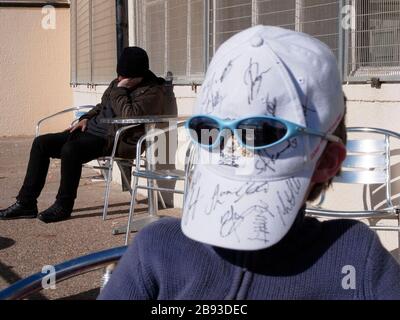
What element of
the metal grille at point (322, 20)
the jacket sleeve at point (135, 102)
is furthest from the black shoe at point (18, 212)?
the metal grille at point (322, 20)

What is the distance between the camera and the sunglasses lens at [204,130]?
4.88ft

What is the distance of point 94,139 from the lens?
6.31m

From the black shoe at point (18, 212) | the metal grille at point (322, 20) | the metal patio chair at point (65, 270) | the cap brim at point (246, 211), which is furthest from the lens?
the black shoe at point (18, 212)

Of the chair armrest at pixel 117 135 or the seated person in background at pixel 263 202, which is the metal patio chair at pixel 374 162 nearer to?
the chair armrest at pixel 117 135

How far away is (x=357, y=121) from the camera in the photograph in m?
4.89

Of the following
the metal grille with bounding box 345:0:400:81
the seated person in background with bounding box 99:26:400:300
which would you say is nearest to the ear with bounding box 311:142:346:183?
the seated person in background with bounding box 99:26:400:300

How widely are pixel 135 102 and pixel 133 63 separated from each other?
327 mm

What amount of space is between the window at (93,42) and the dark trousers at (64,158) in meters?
2.45

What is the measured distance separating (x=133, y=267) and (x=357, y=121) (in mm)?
3595

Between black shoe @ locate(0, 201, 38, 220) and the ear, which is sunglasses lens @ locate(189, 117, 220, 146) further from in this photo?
black shoe @ locate(0, 201, 38, 220)

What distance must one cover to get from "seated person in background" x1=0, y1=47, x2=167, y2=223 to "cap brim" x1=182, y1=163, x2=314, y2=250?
4678 mm

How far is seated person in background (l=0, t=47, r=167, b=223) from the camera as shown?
6207 mm

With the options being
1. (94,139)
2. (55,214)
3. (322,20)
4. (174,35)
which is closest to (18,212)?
(55,214)
